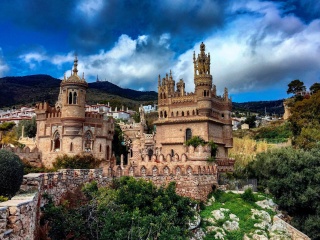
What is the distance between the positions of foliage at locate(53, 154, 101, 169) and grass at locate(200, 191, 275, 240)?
43.0ft

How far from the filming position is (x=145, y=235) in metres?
12.9

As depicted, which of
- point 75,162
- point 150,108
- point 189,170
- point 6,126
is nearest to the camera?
point 189,170

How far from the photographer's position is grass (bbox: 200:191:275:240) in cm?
1866

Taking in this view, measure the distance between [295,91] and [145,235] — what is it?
5349 centimetres

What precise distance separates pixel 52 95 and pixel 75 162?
93.2 m

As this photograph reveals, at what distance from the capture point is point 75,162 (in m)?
30.2

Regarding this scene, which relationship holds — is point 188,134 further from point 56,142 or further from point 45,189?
point 45,189

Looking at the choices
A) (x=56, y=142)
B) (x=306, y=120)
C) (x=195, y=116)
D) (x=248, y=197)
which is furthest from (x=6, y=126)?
(x=248, y=197)

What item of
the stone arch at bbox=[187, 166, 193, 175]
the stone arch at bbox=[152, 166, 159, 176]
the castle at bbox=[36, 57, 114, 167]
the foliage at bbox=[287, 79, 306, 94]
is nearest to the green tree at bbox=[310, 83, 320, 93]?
→ the foliage at bbox=[287, 79, 306, 94]

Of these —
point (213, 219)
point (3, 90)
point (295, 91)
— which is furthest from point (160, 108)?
point (3, 90)

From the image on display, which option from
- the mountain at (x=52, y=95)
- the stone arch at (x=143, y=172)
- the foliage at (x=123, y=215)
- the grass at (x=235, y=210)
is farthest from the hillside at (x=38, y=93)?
the foliage at (x=123, y=215)

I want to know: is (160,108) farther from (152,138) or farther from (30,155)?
(30,155)

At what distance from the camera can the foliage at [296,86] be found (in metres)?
58.3

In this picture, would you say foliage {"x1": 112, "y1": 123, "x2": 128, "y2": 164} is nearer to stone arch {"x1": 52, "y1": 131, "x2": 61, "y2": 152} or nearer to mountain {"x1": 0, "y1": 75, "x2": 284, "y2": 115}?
stone arch {"x1": 52, "y1": 131, "x2": 61, "y2": 152}
